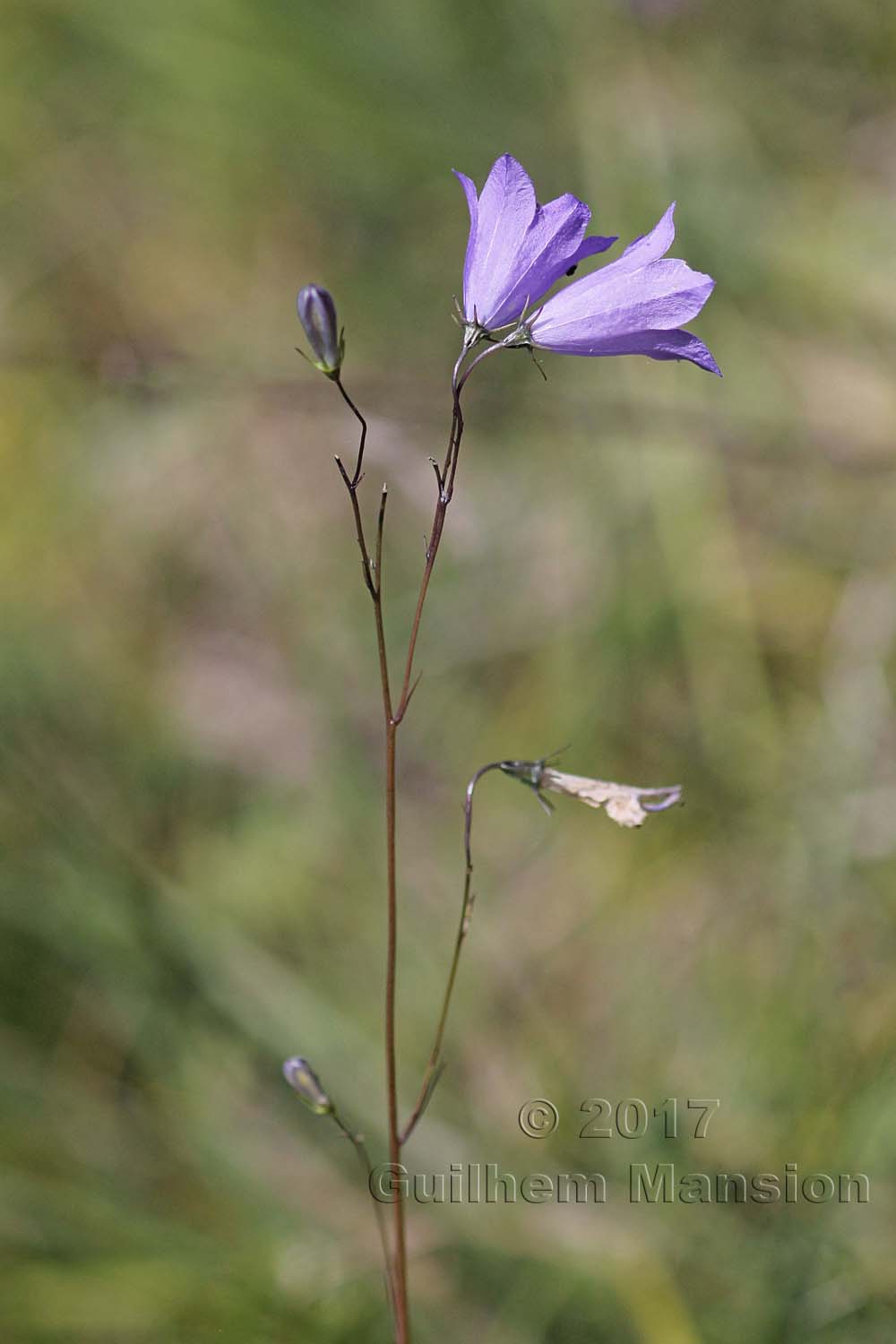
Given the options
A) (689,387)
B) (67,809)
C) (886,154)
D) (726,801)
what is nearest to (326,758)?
(67,809)

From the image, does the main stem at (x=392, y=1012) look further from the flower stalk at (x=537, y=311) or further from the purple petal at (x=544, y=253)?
the purple petal at (x=544, y=253)

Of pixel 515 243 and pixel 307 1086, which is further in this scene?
pixel 307 1086

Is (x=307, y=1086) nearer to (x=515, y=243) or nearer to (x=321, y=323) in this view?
(x=321, y=323)

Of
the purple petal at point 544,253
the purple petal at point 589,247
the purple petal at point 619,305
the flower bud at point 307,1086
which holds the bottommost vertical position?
the flower bud at point 307,1086

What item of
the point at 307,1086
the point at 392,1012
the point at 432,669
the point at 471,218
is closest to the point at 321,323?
the point at 471,218

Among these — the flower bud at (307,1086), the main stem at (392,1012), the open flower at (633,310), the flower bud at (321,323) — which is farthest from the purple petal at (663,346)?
the flower bud at (307,1086)

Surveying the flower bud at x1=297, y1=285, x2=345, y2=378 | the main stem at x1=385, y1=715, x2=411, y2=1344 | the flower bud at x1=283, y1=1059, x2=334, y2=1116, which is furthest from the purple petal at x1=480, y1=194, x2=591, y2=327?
the flower bud at x1=283, y1=1059, x2=334, y2=1116

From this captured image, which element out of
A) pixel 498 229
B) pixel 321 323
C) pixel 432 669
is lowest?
pixel 321 323

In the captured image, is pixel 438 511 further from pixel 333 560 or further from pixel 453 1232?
pixel 333 560
